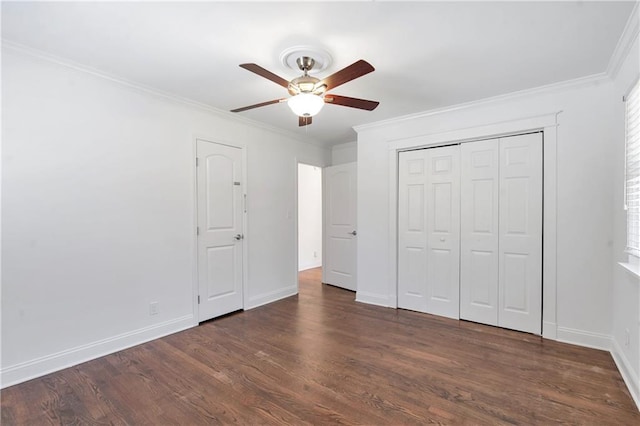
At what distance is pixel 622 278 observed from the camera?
2.36 metres

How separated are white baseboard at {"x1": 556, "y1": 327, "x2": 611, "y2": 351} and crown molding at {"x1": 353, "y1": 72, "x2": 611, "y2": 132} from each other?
2.25m

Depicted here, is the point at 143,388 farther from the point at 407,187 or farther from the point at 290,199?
the point at 407,187

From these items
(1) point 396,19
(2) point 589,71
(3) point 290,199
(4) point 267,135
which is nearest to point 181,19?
(1) point 396,19

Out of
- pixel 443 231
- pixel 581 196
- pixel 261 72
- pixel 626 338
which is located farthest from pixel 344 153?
pixel 626 338

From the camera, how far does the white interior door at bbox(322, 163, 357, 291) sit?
4.88 meters

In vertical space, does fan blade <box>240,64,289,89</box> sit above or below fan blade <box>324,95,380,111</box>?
above

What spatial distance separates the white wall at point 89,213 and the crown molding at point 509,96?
213cm

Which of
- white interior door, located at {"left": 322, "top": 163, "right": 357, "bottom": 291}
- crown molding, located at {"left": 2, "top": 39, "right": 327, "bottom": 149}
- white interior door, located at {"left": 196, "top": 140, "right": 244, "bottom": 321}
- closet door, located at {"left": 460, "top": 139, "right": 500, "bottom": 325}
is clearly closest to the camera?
crown molding, located at {"left": 2, "top": 39, "right": 327, "bottom": 149}

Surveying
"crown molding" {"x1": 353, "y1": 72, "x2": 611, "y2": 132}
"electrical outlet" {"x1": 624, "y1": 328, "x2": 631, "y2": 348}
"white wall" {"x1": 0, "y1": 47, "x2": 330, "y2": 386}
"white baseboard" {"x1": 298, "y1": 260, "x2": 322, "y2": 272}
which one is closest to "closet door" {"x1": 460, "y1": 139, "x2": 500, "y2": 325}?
"crown molding" {"x1": 353, "y1": 72, "x2": 611, "y2": 132}

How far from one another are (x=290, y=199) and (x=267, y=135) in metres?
0.99

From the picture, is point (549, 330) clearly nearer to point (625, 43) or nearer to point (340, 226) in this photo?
point (625, 43)

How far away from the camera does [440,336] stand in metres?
3.03

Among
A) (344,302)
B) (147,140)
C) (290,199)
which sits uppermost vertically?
(147,140)

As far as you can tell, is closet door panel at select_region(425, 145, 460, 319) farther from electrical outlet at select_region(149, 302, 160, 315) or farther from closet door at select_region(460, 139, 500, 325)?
electrical outlet at select_region(149, 302, 160, 315)
